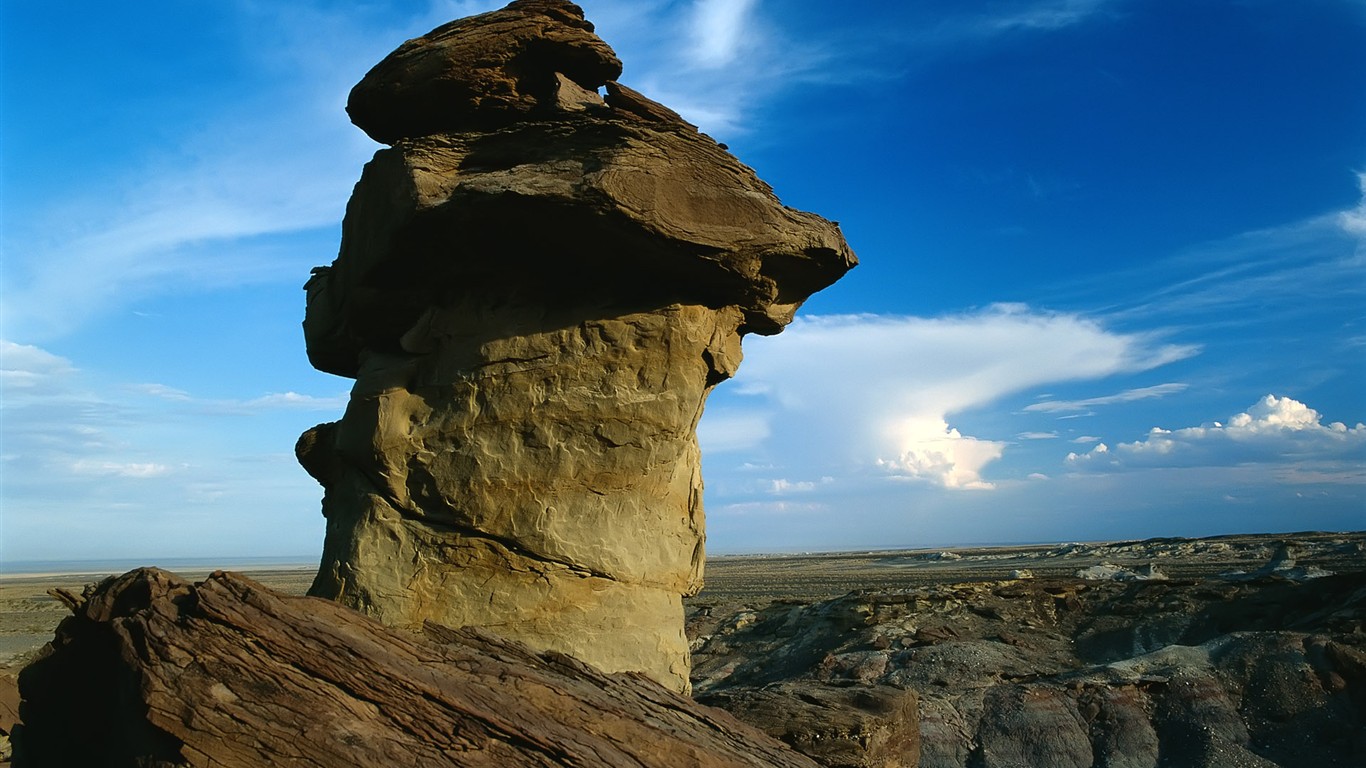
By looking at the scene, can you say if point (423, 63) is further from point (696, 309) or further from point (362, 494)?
point (362, 494)

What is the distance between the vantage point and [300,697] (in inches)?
198

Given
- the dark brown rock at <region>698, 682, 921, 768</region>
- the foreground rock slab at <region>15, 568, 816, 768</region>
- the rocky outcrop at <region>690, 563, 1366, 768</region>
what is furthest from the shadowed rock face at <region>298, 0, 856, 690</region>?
the rocky outcrop at <region>690, 563, 1366, 768</region>

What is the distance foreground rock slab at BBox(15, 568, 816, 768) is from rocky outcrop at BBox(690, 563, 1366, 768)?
209 cm

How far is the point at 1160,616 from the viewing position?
1588 cm

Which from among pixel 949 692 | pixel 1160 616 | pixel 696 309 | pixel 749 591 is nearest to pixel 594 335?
pixel 696 309

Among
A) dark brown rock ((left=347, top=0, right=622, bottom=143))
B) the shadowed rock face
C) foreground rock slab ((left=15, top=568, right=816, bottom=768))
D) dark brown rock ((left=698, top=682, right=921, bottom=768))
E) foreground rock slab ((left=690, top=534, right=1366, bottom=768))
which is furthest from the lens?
foreground rock slab ((left=690, top=534, right=1366, bottom=768))

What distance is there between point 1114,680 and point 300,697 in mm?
10946

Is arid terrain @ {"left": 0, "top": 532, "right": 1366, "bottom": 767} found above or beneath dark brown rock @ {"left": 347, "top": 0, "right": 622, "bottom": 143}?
beneath

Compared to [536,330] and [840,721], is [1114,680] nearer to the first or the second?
[840,721]

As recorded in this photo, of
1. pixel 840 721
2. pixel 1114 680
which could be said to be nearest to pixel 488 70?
pixel 840 721

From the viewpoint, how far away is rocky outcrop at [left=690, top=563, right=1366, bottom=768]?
10930 mm

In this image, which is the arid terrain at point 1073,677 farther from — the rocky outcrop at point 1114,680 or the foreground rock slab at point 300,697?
the foreground rock slab at point 300,697

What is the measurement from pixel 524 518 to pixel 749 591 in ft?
116

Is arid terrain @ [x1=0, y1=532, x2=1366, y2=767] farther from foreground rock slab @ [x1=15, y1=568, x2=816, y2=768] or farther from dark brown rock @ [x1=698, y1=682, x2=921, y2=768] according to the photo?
foreground rock slab @ [x1=15, y1=568, x2=816, y2=768]
